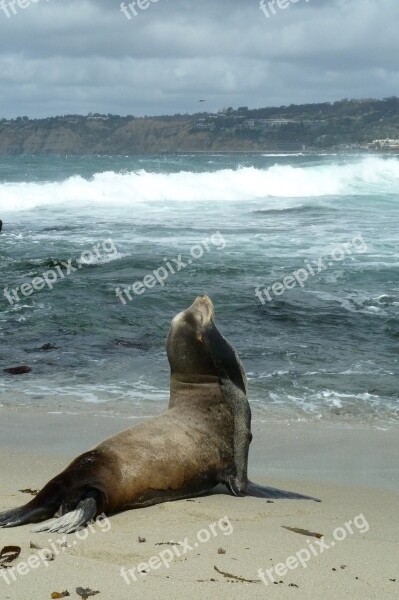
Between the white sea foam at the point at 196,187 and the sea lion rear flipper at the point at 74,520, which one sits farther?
the white sea foam at the point at 196,187

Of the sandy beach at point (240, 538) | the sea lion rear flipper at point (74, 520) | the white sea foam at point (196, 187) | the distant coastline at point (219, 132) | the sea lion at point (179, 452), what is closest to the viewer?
the sandy beach at point (240, 538)

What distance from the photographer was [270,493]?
19.5 feet

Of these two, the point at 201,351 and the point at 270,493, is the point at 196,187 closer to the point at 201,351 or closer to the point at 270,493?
the point at 201,351

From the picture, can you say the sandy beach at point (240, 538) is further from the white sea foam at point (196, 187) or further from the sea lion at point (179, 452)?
the white sea foam at point (196, 187)

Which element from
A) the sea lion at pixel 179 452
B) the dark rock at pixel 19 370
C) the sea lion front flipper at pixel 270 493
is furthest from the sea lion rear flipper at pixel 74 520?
the dark rock at pixel 19 370

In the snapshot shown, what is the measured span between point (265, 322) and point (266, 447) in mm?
5229

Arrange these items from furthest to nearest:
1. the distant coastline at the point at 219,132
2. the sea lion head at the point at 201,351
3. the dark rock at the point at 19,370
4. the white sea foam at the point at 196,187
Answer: the distant coastline at the point at 219,132 < the white sea foam at the point at 196,187 < the dark rock at the point at 19,370 < the sea lion head at the point at 201,351

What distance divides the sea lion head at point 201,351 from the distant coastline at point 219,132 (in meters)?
95.6

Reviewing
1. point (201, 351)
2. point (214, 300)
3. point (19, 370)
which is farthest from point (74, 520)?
point (214, 300)

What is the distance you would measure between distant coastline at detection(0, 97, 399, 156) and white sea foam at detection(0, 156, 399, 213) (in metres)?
52.7

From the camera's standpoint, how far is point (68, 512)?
508cm

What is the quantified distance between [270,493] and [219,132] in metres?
108

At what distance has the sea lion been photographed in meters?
5.17

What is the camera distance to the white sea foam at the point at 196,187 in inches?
1437
